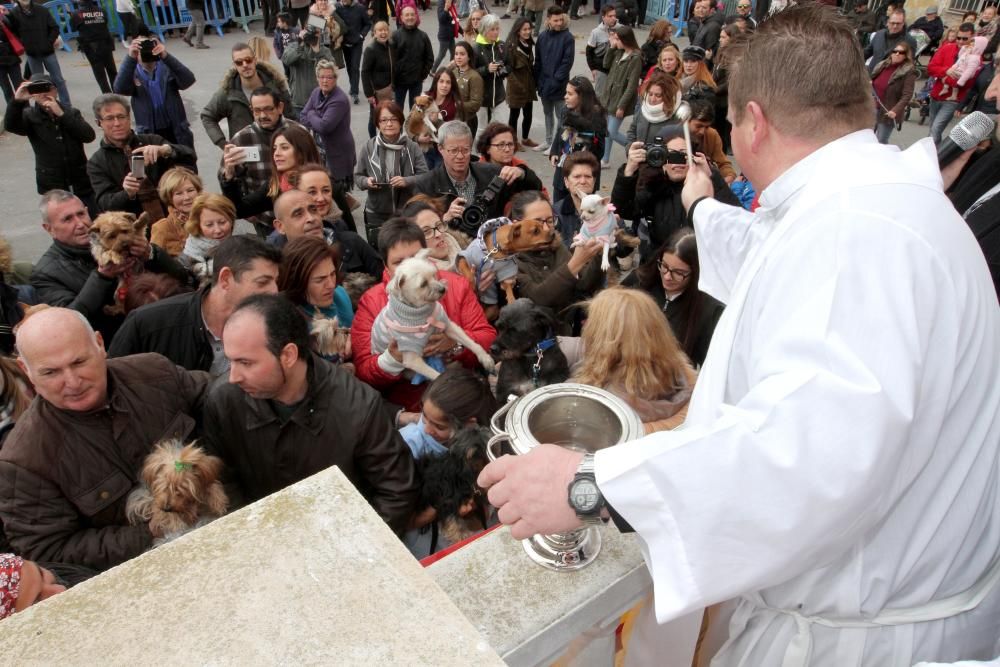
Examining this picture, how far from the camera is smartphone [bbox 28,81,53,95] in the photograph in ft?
19.2

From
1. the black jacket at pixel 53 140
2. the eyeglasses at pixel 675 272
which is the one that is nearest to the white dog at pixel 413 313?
the eyeglasses at pixel 675 272

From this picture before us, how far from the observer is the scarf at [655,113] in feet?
21.2

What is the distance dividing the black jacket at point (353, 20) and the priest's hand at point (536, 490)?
38.3 ft

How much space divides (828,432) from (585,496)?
0.43 m

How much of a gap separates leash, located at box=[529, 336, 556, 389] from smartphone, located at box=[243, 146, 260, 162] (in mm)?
3244

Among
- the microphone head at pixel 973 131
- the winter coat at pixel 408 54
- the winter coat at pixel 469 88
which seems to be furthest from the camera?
the winter coat at pixel 408 54

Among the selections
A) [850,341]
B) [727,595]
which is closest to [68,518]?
[727,595]

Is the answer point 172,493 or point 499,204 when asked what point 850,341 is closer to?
point 172,493

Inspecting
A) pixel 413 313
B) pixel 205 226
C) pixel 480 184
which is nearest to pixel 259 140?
pixel 205 226

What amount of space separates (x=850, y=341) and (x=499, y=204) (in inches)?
172

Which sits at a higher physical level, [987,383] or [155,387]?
[987,383]

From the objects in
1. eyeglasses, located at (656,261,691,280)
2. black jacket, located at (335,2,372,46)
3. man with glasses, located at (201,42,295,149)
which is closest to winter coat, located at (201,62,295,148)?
man with glasses, located at (201,42,295,149)

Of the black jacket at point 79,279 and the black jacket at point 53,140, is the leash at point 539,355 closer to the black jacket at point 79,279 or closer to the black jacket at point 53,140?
the black jacket at point 79,279

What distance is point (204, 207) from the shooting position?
14.1 feet
